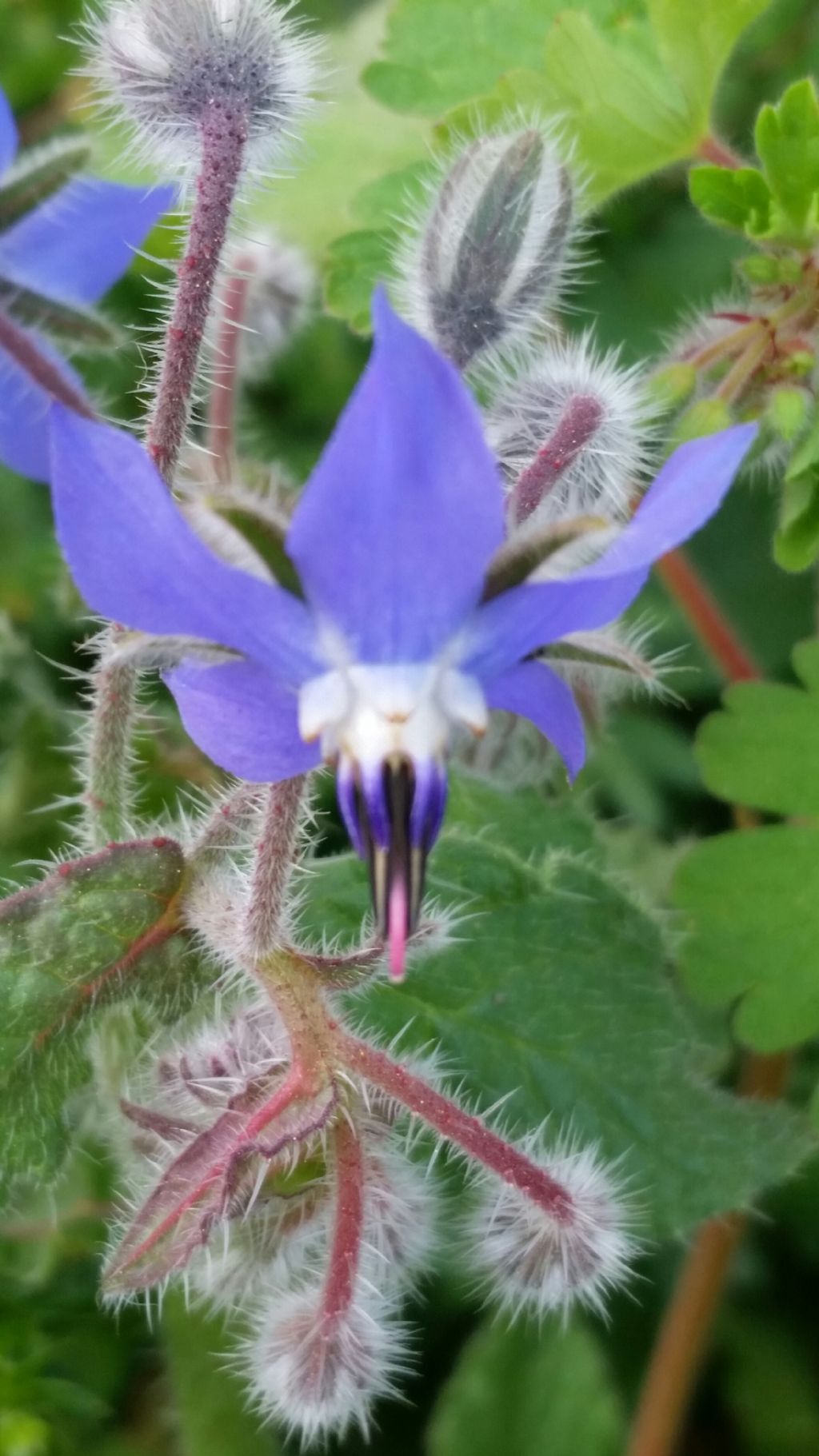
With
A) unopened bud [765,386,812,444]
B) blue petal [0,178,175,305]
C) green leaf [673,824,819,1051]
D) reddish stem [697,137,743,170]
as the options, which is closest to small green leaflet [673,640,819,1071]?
green leaf [673,824,819,1051]

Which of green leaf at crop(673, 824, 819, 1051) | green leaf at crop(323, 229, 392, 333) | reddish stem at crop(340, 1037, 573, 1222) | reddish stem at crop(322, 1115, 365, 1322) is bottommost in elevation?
green leaf at crop(673, 824, 819, 1051)

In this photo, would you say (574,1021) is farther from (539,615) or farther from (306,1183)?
(539,615)

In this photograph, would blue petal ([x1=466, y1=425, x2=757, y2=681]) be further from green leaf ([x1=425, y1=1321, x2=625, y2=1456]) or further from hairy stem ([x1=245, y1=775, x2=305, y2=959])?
green leaf ([x1=425, y1=1321, x2=625, y2=1456])

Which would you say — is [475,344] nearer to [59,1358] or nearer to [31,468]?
[31,468]

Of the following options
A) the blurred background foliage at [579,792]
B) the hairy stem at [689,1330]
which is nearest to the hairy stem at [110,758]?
the blurred background foliage at [579,792]

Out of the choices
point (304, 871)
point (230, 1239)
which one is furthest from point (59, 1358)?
point (304, 871)

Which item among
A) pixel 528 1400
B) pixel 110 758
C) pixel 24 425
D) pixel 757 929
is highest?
pixel 24 425

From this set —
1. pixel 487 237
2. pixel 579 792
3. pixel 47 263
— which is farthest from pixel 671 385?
pixel 47 263
